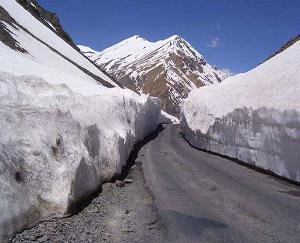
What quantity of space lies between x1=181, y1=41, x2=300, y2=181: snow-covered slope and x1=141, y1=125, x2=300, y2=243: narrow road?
1.03 m

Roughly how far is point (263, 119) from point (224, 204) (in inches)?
350

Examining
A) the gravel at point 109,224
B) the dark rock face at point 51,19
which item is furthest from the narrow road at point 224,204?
the dark rock face at point 51,19

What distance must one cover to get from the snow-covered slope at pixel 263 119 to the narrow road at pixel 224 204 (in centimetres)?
103

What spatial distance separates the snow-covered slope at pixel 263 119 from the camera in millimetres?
17297

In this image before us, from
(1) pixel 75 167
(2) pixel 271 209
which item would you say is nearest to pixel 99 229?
(1) pixel 75 167

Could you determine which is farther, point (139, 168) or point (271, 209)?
point (139, 168)

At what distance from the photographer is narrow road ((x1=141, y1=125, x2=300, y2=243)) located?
9.55 metres

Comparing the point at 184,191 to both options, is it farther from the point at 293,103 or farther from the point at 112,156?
the point at 293,103

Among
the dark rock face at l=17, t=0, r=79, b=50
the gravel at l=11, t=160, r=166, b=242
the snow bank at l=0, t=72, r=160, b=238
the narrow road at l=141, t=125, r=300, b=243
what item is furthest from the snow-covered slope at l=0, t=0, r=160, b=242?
the dark rock face at l=17, t=0, r=79, b=50

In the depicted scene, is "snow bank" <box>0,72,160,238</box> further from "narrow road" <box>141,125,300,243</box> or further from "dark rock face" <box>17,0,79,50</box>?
"dark rock face" <box>17,0,79,50</box>

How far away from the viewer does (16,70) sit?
24578mm

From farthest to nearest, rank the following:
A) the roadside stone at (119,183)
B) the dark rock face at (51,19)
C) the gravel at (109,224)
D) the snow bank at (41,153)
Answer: the dark rock face at (51,19) → the roadside stone at (119,183) → the gravel at (109,224) → the snow bank at (41,153)

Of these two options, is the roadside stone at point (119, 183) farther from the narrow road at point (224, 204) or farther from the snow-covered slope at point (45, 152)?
the narrow road at point (224, 204)

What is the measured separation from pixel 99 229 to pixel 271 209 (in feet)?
15.0
